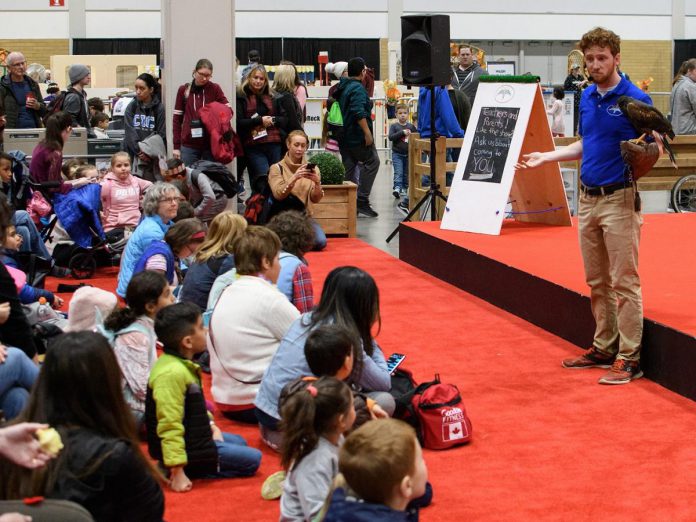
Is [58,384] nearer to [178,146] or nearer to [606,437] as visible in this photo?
[606,437]

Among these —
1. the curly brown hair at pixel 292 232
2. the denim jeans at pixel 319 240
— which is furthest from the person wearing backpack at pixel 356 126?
the curly brown hair at pixel 292 232

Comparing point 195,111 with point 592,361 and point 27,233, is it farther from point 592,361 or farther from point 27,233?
point 592,361

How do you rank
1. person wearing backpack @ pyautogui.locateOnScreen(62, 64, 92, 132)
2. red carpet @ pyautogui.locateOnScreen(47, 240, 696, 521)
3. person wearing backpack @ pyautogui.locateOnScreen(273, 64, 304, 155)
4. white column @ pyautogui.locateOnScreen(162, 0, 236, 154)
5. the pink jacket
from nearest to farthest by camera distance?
red carpet @ pyautogui.locateOnScreen(47, 240, 696, 521) < the pink jacket < white column @ pyautogui.locateOnScreen(162, 0, 236, 154) < person wearing backpack @ pyautogui.locateOnScreen(273, 64, 304, 155) < person wearing backpack @ pyautogui.locateOnScreen(62, 64, 92, 132)

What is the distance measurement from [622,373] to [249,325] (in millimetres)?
1807

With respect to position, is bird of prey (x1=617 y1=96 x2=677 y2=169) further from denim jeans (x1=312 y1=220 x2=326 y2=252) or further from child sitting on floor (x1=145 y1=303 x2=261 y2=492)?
denim jeans (x1=312 y1=220 x2=326 y2=252)

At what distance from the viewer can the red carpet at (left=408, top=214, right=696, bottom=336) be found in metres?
5.21

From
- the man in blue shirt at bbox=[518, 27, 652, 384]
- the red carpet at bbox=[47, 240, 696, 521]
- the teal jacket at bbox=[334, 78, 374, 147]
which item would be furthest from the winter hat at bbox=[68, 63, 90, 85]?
the man in blue shirt at bbox=[518, 27, 652, 384]

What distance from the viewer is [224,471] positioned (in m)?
3.70

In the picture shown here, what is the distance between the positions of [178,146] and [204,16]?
114 cm

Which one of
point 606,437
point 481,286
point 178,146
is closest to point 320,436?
point 606,437

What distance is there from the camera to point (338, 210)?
920 cm

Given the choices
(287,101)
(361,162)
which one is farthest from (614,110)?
(361,162)

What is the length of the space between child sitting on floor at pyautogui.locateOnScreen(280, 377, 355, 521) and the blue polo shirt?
2.24 m

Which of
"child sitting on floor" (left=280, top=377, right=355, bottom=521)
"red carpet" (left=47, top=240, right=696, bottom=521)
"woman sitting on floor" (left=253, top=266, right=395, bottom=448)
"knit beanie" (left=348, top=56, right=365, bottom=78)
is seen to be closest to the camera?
"child sitting on floor" (left=280, top=377, right=355, bottom=521)
